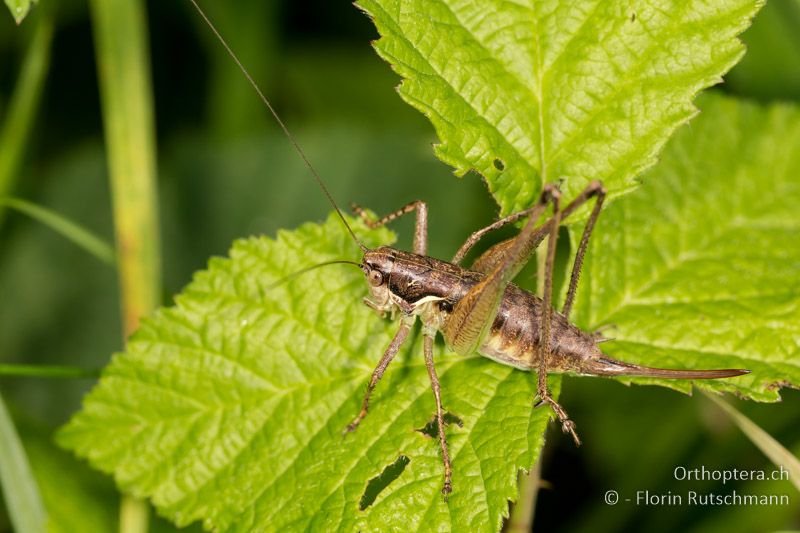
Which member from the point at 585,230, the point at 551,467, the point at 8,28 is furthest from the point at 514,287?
the point at 8,28

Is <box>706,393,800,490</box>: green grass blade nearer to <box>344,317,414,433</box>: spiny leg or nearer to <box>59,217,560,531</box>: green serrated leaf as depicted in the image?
<box>59,217,560,531</box>: green serrated leaf

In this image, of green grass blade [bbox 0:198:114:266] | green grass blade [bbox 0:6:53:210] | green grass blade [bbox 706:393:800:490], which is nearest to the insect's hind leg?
green grass blade [bbox 706:393:800:490]

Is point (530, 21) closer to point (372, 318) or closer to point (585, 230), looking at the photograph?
point (585, 230)

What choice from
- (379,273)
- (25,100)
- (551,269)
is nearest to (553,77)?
(551,269)

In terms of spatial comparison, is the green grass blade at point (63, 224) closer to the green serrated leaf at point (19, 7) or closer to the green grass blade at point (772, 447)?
the green serrated leaf at point (19, 7)

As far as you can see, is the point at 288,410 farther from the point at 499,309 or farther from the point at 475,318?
the point at 499,309

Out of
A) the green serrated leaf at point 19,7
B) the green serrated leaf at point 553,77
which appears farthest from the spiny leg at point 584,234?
the green serrated leaf at point 19,7

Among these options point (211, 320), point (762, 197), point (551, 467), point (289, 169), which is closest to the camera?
point (211, 320)
